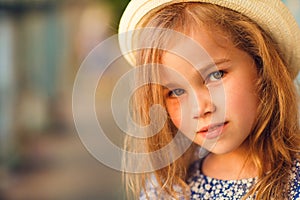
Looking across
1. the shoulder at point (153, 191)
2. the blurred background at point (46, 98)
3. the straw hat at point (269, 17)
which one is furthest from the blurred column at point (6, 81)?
the straw hat at point (269, 17)

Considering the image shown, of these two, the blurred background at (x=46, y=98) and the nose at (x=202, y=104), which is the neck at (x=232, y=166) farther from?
the blurred background at (x=46, y=98)

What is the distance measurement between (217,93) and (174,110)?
8 cm

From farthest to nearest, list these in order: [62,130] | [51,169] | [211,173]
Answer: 1. [62,130]
2. [51,169]
3. [211,173]

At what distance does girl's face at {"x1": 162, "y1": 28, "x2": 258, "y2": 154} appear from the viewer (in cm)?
84

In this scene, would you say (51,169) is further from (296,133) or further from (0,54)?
(296,133)

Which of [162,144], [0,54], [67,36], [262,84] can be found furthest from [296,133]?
[67,36]

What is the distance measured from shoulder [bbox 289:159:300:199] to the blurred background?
194 centimetres

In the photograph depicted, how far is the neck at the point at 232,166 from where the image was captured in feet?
3.00

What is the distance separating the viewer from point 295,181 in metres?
0.86

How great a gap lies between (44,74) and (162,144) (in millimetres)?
3091

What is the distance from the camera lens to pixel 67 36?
3.98 m

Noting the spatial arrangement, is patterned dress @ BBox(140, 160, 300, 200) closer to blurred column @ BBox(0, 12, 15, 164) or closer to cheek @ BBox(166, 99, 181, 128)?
cheek @ BBox(166, 99, 181, 128)

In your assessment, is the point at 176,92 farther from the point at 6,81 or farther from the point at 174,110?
the point at 6,81

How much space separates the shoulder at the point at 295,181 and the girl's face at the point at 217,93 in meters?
0.08
